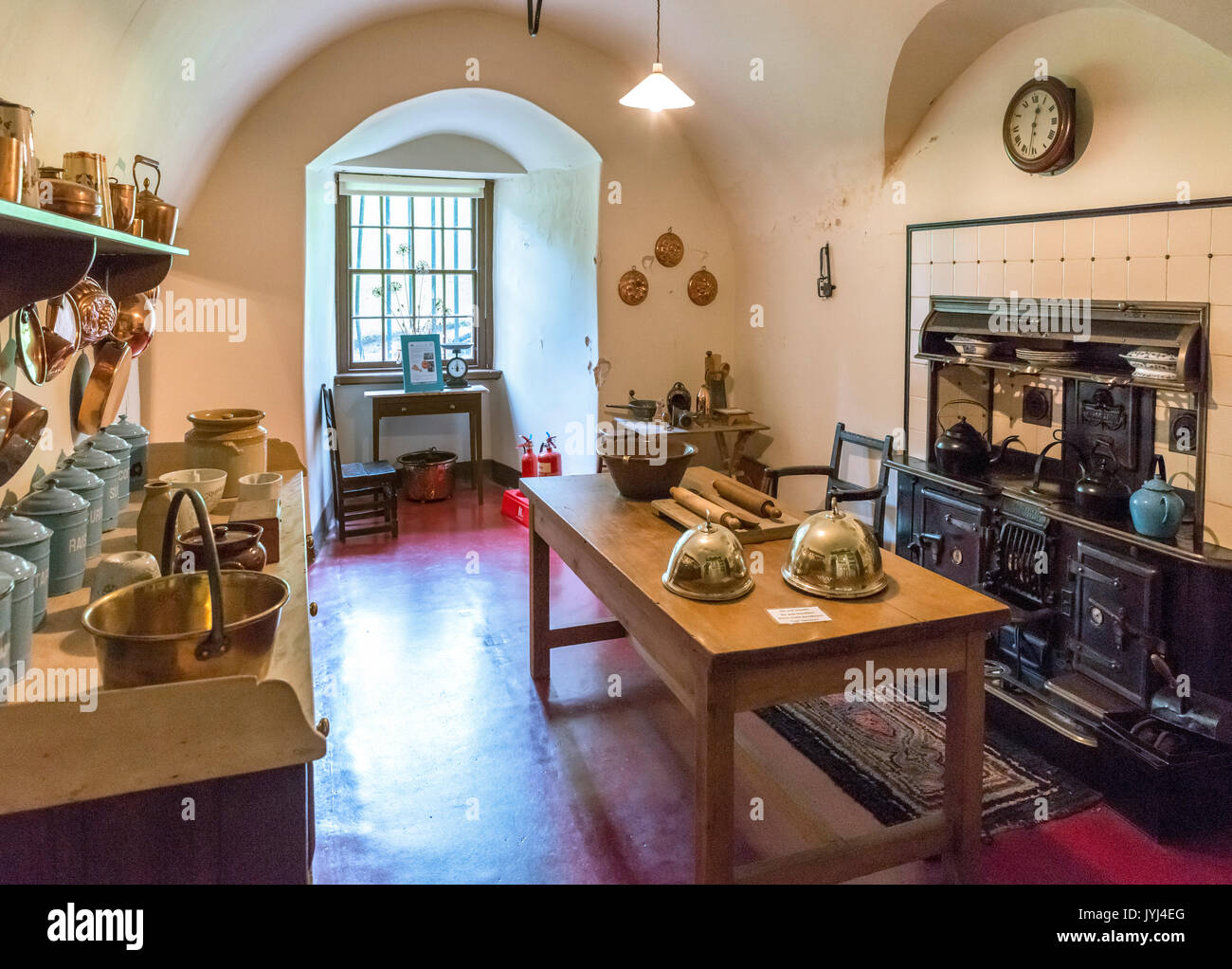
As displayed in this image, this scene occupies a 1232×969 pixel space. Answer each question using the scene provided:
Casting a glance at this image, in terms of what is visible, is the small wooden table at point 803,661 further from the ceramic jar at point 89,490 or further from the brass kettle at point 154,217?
the brass kettle at point 154,217

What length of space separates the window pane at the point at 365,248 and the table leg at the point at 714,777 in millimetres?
5885

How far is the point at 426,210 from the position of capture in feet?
23.6

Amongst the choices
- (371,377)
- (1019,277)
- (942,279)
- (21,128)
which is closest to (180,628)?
(21,128)

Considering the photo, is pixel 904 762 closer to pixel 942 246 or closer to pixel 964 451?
pixel 964 451

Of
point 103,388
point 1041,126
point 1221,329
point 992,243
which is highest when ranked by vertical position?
point 1041,126

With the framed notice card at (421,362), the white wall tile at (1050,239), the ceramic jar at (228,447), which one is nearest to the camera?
the ceramic jar at (228,447)

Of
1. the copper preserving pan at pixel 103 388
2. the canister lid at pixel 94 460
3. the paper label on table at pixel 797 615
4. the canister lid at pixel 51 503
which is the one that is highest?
the copper preserving pan at pixel 103 388

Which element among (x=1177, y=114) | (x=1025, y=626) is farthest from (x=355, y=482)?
(x=1177, y=114)

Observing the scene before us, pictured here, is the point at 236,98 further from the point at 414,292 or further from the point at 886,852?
the point at 886,852

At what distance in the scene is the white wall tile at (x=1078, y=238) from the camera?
3.38 metres

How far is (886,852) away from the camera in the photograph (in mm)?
2238

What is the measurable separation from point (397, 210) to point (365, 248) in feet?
1.32

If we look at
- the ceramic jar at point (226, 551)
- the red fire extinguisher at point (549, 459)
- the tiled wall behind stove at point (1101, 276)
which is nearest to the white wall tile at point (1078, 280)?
the tiled wall behind stove at point (1101, 276)

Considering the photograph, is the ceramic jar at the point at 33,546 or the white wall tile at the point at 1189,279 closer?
the ceramic jar at the point at 33,546
